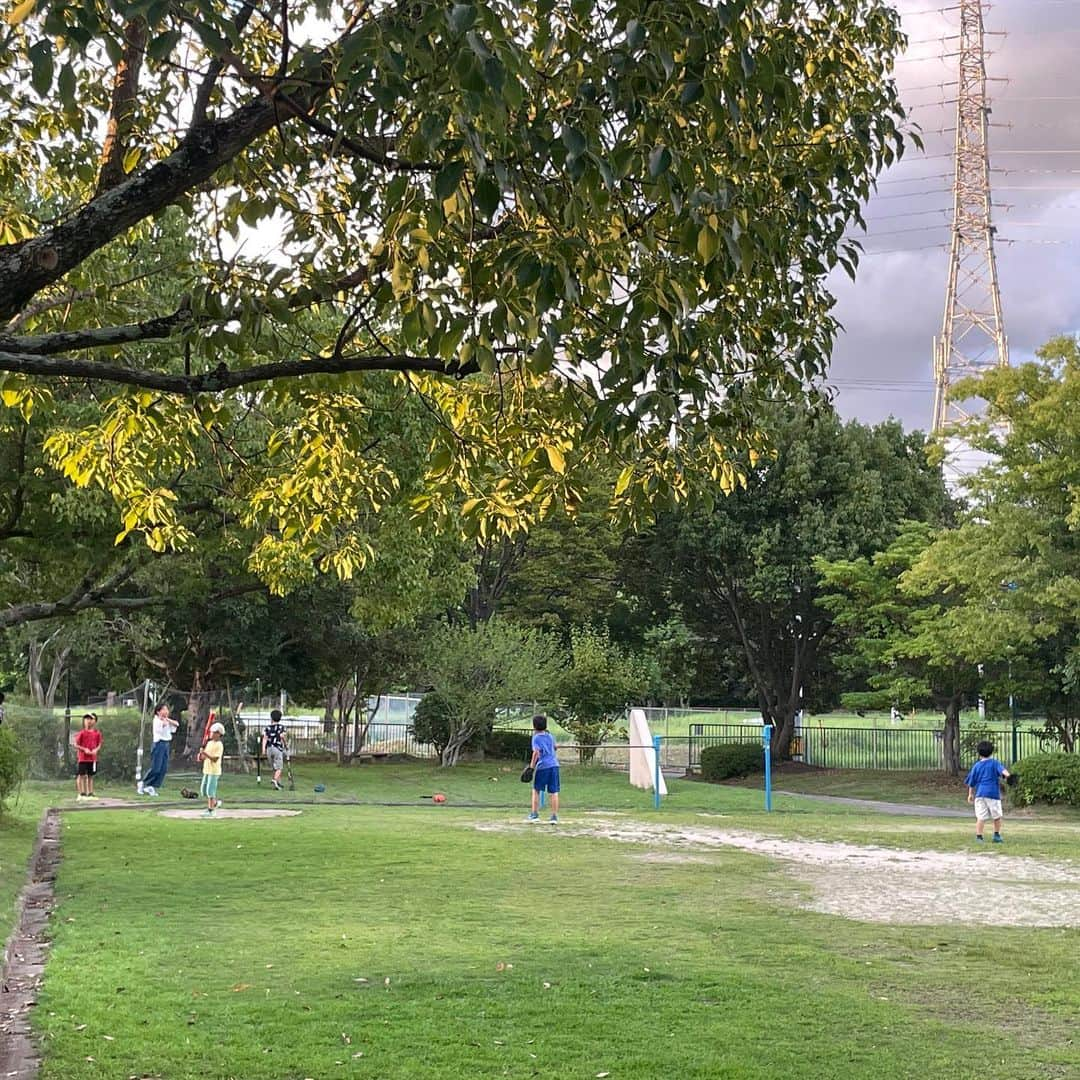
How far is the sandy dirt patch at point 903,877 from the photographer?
1119cm

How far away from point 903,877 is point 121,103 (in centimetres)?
1109

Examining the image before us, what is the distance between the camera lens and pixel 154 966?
8.37 meters

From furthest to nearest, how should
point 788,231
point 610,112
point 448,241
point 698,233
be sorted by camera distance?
1. point 788,231
2. point 448,241
3. point 610,112
4. point 698,233

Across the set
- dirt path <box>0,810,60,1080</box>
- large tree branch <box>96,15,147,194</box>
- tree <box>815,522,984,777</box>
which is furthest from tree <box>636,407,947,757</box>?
large tree branch <box>96,15,147,194</box>

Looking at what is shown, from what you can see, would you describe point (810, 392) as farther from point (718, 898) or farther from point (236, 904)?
point (236, 904)

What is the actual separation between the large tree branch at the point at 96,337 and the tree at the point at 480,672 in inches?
1175

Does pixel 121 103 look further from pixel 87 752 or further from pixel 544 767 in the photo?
pixel 87 752

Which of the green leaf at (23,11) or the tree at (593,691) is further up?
the green leaf at (23,11)

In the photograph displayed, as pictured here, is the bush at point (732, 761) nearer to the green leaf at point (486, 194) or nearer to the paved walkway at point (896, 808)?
the paved walkway at point (896, 808)

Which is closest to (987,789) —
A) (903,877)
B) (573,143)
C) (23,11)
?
(903,877)

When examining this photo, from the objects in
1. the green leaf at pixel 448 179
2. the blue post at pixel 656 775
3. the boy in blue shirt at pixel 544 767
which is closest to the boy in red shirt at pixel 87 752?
the boy in blue shirt at pixel 544 767

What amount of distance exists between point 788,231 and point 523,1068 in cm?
434

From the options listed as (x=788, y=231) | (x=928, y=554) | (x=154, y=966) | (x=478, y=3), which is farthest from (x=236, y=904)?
(x=928, y=554)

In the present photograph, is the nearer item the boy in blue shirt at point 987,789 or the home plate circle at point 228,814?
the boy in blue shirt at point 987,789
